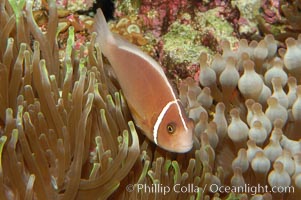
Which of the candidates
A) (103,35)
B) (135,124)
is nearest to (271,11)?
(103,35)

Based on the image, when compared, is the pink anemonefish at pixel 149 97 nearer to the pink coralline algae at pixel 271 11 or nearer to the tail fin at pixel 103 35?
the tail fin at pixel 103 35

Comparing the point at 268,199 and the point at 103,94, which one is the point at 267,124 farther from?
the point at 103,94

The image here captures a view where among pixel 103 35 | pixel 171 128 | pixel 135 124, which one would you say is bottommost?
pixel 135 124

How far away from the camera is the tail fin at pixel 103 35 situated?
2.36 m

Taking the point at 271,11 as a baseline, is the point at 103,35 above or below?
above

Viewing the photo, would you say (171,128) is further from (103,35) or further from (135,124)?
(103,35)

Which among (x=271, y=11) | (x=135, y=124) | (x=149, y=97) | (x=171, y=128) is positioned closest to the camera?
(x=171, y=128)

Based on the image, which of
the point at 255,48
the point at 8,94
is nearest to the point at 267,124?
the point at 255,48

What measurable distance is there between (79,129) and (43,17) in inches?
51.8

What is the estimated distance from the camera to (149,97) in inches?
84.7

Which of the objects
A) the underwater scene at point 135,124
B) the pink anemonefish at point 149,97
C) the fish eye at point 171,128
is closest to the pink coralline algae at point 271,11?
the underwater scene at point 135,124

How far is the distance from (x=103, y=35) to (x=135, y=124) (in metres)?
0.53

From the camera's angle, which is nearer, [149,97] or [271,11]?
[149,97]

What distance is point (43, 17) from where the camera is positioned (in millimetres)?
3004
